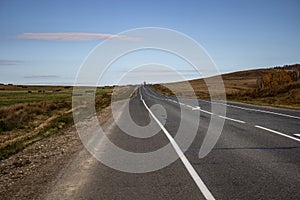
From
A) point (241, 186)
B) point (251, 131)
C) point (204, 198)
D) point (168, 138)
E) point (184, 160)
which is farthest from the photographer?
point (251, 131)

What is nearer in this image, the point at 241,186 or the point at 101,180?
the point at 241,186

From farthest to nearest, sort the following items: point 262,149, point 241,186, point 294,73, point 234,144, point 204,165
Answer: point 294,73, point 234,144, point 262,149, point 204,165, point 241,186

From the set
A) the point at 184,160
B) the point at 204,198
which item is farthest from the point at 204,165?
the point at 204,198

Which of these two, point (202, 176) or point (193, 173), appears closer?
point (202, 176)

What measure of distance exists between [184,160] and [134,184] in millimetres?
2075

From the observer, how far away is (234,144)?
9852 mm

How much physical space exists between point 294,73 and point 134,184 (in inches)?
3148

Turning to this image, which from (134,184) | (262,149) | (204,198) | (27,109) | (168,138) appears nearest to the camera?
(204,198)

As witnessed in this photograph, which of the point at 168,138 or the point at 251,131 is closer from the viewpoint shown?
the point at 168,138

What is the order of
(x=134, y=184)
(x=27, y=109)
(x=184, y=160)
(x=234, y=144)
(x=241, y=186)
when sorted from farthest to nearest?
(x=27, y=109), (x=234, y=144), (x=184, y=160), (x=134, y=184), (x=241, y=186)

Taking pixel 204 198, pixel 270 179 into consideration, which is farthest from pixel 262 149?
pixel 204 198

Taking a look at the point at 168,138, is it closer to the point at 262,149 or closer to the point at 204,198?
the point at 262,149

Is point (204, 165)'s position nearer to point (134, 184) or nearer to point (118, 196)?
point (134, 184)

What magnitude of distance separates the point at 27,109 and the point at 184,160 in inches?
1142
